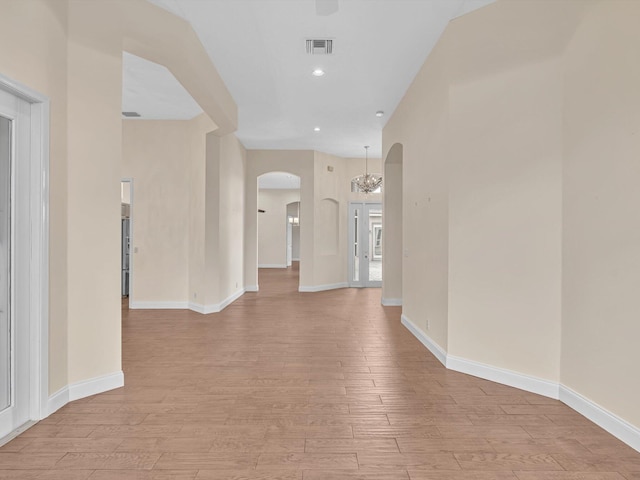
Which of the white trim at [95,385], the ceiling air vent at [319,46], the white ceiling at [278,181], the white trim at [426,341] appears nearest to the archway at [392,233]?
the white trim at [426,341]

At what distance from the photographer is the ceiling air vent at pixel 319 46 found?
13.9 feet

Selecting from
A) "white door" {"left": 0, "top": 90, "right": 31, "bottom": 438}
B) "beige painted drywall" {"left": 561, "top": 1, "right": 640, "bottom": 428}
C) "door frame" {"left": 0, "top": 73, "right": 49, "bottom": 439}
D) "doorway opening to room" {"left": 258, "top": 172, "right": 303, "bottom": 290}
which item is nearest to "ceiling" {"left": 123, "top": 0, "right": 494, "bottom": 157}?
"beige painted drywall" {"left": 561, "top": 1, "right": 640, "bottom": 428}

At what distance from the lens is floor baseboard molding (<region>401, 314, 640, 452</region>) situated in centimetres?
251

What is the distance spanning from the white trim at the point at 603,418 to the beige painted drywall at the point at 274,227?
14.7 meters

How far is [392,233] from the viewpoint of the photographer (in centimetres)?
764

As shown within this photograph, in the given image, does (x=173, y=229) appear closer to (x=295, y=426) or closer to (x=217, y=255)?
(x=217, y=255)

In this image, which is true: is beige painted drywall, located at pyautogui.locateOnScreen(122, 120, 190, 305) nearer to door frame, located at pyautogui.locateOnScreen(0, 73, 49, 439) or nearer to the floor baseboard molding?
door frame, located at pyautogui.locateOnScreen(0, 73, 49, 439)

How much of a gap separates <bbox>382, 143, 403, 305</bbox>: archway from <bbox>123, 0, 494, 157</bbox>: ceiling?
104cm

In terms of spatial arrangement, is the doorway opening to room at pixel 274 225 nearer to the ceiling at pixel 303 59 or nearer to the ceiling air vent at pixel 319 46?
the ceiling at pixel 303 59

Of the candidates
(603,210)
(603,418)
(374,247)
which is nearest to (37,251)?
(603,210)

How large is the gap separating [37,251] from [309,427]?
2.30 meters

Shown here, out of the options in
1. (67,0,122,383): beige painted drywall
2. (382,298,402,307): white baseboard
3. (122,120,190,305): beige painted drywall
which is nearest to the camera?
(67,0,122,383): beige painted drywall

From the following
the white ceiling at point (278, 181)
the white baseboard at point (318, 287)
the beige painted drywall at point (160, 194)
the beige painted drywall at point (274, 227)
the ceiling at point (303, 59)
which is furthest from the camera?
the beige painted drywall at point (274, 227)

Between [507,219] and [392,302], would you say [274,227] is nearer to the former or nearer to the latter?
[392,302]
